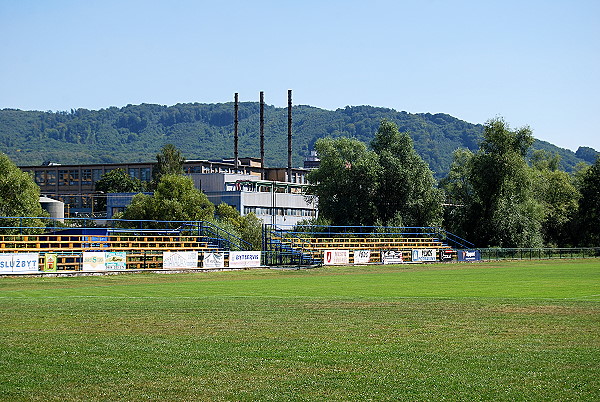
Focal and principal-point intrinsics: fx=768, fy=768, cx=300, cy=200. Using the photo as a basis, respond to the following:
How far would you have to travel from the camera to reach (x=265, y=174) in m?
156

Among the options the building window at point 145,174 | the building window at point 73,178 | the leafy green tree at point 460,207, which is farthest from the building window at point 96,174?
the leafy green tree at point 460,207

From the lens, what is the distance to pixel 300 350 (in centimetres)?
1445

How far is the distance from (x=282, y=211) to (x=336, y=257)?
5397 centimetres

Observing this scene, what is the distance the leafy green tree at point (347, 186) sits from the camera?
93.1 metres

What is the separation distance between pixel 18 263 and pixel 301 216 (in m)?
80.3

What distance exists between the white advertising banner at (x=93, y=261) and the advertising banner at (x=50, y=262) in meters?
1.97

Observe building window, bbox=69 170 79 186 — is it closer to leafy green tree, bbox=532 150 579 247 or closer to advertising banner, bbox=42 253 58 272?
leafy green tree, bbox=532 150 579 247

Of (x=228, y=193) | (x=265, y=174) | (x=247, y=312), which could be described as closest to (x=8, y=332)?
(x=247, y=312)

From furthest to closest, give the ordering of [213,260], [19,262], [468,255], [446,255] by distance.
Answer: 1. [468,255]
2. [446,255]
3. [213,260]
4. [19,262]

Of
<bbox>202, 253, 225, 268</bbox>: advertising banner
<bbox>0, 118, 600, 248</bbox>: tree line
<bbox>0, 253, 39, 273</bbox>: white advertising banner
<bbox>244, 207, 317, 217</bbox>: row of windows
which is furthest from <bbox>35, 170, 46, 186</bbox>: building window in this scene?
<bbox>0, 253, 39, 273</bbox>: white advertising banner

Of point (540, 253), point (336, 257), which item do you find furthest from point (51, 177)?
point (336, 257)

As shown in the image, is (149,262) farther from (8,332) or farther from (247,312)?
(8,332)

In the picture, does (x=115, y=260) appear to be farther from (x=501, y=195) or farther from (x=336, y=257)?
(x=501, y=195)

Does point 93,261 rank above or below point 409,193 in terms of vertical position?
below
